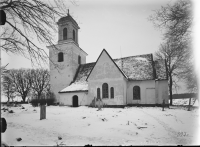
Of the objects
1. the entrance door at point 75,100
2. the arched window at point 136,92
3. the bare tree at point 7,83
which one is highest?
the bare tree at point 7,83

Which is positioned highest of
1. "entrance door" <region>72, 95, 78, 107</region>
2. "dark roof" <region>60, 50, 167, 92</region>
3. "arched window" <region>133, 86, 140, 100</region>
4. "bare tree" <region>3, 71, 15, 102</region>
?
"dark roof" <region>60, 50, 167, 92</region>

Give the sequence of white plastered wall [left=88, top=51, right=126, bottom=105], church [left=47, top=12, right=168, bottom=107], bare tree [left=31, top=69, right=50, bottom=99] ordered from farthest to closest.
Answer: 1. bare tree [left=31, top=69, right=50, bottom=99]
2. church [left=47, top=12, right=168, bottom=107]
3. white plastered wall [left=88, top=51, right=126, bottom=105]

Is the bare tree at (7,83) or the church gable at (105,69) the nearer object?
the bare tree at (7,83)

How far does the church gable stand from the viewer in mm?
17414

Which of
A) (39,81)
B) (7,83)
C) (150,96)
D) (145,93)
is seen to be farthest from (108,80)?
(39,81)

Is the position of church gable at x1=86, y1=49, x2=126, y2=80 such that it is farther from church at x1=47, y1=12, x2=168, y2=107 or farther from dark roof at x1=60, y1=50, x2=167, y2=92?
dark roof at x1=60, y1=50, x2=167, y2=92

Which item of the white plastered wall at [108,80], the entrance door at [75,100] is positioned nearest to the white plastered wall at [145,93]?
the white plastered wall at [108,80]

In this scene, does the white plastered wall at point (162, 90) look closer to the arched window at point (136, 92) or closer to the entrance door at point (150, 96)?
the entrance door at point (150, 96)

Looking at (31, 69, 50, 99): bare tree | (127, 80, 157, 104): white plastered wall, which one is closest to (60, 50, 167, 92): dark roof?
(127, 80, 157, 104): white plastered wall

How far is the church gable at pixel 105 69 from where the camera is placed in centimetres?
1741

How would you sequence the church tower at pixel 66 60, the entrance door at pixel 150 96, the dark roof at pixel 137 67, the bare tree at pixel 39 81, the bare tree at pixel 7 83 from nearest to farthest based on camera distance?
1. the bare tree at pixel 7 83
2. the entrance door at pixel 150 96
3. the dark roof at pixel 137 67
4. the church tower at pixel 66 60
5. the bare tree at pixel 39 81

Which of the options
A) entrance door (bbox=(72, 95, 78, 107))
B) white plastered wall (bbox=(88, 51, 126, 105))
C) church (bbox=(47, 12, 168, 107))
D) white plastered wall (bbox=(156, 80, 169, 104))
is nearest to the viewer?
white plastered wall (bbox=(88, 51, 126, 105))

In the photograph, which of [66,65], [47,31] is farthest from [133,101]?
[47,31]

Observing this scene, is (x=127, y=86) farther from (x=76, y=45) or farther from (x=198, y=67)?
(x=198, y=67)
